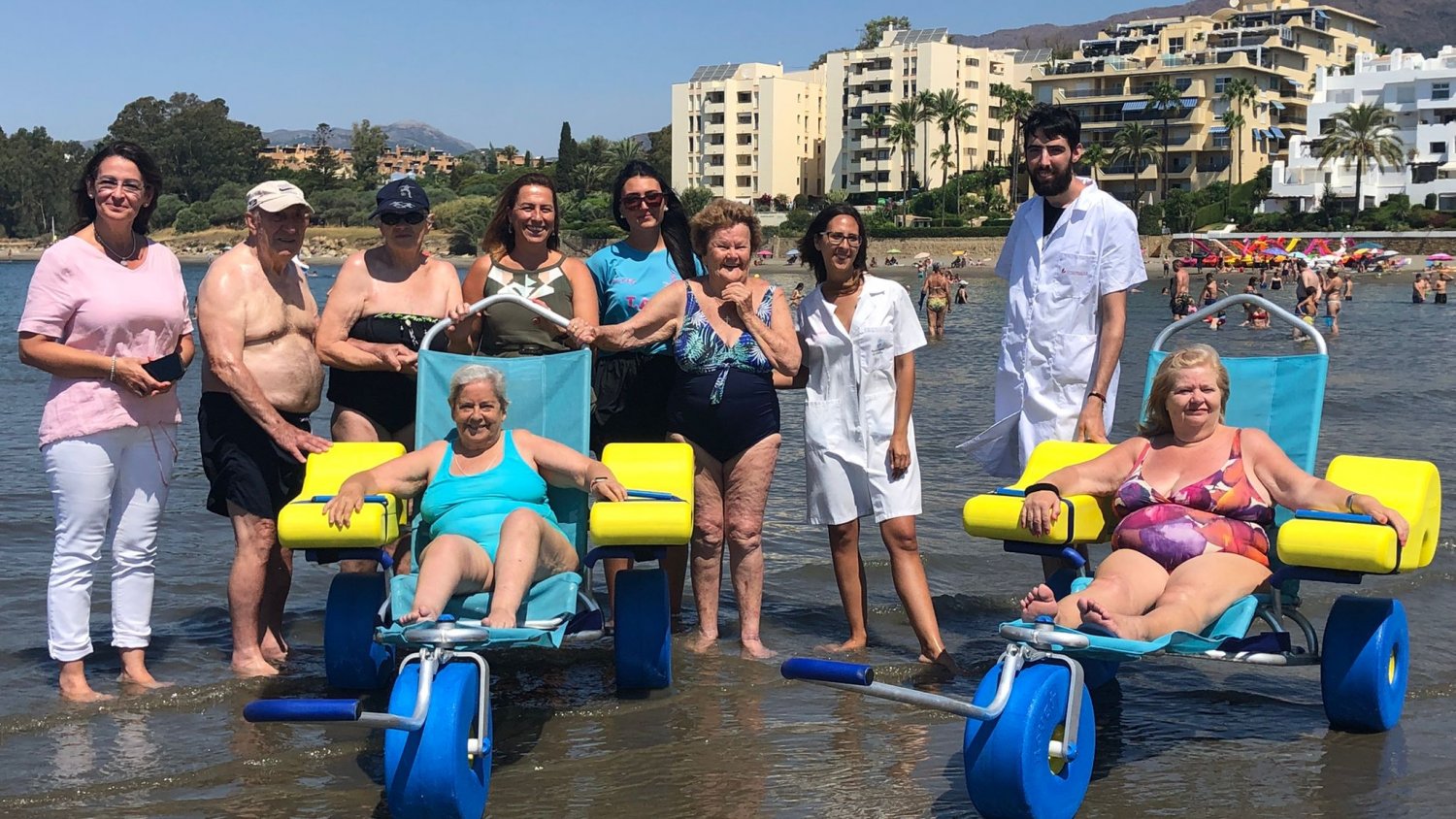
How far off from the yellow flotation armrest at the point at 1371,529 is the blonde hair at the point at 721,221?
8.47 ft

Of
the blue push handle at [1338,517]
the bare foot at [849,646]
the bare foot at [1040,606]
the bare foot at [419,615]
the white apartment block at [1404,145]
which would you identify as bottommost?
the bare foot at [849,646]

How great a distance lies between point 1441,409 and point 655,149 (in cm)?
11668

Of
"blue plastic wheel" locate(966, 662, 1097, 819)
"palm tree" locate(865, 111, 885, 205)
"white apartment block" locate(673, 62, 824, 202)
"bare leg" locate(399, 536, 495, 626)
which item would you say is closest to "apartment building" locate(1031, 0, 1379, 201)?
"palm tree" locate(865, 111, 885, 205)

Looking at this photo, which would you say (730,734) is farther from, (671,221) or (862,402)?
(671,221)

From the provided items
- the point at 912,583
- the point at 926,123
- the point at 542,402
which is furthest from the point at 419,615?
the point at 926,123

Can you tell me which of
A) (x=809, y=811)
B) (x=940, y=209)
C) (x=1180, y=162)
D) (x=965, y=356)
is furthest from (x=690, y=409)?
(x=1180, y=162)

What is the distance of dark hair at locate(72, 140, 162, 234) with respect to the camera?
586 centimetres

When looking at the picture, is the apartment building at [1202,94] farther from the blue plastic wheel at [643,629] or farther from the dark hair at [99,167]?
the dark hair at [99,167]

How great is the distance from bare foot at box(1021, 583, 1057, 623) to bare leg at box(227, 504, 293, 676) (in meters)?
3.18

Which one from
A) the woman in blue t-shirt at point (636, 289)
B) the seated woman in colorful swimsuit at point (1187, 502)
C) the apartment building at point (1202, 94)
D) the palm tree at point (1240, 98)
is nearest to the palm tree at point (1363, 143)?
the apartment building at point (1202, 94)

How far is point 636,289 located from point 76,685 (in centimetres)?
294

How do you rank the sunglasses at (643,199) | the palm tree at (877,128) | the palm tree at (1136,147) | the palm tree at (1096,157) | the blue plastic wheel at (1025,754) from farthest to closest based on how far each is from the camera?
1. the palm tree at (877,128)
2. the palm tree at (1096,157)
3. the palm tree at (1136,147)
4. the sunglasses at (643,199)
5. the blue plastic wheel at (1025,754)

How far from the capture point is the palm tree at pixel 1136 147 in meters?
92.0

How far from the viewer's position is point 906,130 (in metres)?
102
